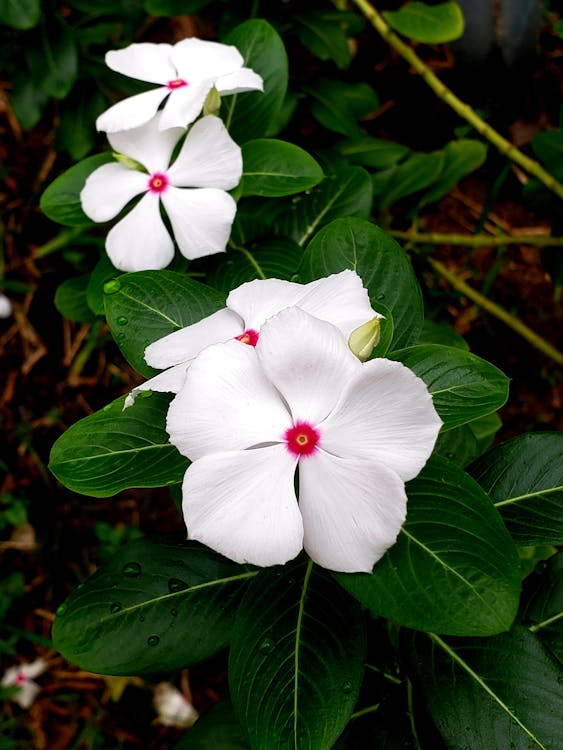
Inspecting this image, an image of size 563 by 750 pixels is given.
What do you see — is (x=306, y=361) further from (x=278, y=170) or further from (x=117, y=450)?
(x=278, y=170)

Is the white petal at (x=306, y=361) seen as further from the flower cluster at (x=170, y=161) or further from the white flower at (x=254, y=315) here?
the flower cluster at (x=170, y=161)

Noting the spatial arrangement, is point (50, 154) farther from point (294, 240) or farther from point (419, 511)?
point (419, 511)

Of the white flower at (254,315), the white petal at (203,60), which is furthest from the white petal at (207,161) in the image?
the white flower at (254,315)

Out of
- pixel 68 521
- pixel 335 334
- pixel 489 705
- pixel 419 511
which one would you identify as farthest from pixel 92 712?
pixel 335 334

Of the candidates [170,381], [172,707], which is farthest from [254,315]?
[172,707]

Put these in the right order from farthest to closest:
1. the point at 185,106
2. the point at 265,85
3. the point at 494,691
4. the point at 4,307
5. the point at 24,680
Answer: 1. the point at 4,307
2. the point at 24,680
3. the point at 265,85
4. the point at 185,106
5. the point at 494,691

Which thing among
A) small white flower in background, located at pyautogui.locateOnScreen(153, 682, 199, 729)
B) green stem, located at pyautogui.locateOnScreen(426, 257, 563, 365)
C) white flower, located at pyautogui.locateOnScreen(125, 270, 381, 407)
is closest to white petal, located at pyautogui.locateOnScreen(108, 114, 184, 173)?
white flower, located at pyautogui.locateOnScreen(125, 270, 381, 407)
